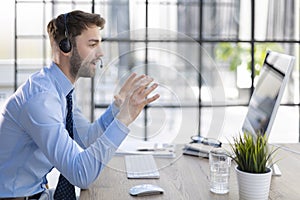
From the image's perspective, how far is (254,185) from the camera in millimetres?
1372

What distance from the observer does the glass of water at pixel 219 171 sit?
1511 mm

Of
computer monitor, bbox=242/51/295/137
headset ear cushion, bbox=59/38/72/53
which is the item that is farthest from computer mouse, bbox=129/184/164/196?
headset ear cushion, bbox=59/38/72/53

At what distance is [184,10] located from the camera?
391cm

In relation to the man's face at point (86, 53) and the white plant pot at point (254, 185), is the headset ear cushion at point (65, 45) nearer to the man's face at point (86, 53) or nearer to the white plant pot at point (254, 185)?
the man's face at point (86, 53)

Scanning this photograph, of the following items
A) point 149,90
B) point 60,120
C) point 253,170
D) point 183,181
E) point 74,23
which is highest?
point 74,23

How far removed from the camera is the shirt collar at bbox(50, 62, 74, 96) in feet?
5.62

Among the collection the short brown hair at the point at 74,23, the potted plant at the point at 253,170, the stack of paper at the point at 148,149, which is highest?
the short brown hair at the point at 74,23

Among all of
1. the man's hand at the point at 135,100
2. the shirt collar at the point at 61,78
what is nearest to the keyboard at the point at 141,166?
the man's hand at the point at 135,100

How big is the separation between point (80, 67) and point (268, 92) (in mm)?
757

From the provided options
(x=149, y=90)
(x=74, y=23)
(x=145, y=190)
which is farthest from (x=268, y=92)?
(x=74, y=23)

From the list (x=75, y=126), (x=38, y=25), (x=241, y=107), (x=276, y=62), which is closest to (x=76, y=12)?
(x=75, y=126)

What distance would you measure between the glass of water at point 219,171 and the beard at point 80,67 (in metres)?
0.57

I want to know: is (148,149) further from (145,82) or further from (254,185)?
(254,185)

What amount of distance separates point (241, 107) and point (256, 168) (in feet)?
8.98
